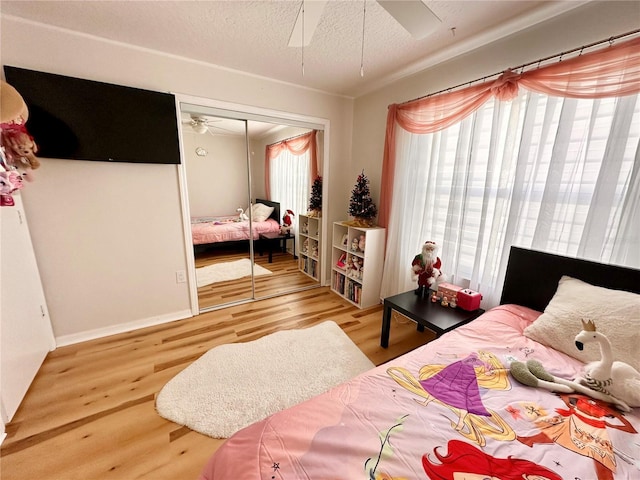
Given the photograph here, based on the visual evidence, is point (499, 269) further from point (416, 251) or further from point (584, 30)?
point (584, 30)

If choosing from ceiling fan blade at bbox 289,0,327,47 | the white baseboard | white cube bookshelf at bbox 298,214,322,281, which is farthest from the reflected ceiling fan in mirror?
the white baseboard

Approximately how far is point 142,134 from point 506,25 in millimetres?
2921

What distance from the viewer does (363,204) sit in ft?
9.70

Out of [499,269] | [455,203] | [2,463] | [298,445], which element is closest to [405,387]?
[298,445]

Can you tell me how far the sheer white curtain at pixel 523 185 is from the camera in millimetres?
1431

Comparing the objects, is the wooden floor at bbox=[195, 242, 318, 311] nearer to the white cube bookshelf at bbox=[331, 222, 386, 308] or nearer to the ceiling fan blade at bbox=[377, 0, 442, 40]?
the white cube bookshelf at bbox=[331, 222, 386, 308]

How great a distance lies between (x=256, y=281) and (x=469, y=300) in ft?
8.28

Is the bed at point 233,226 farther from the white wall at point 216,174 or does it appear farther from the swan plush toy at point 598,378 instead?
the swan plush toy at point 598,378

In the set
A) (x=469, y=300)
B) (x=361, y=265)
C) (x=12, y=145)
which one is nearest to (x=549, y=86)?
(x=469, y=300)

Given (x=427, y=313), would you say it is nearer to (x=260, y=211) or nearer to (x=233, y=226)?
(x=260, y=211)

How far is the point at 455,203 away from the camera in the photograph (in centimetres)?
223

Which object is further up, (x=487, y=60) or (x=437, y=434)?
(x=487, y=60)

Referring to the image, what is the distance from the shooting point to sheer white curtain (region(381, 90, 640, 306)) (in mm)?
1431

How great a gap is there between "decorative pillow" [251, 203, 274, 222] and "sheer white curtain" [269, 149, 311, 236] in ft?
0.49
